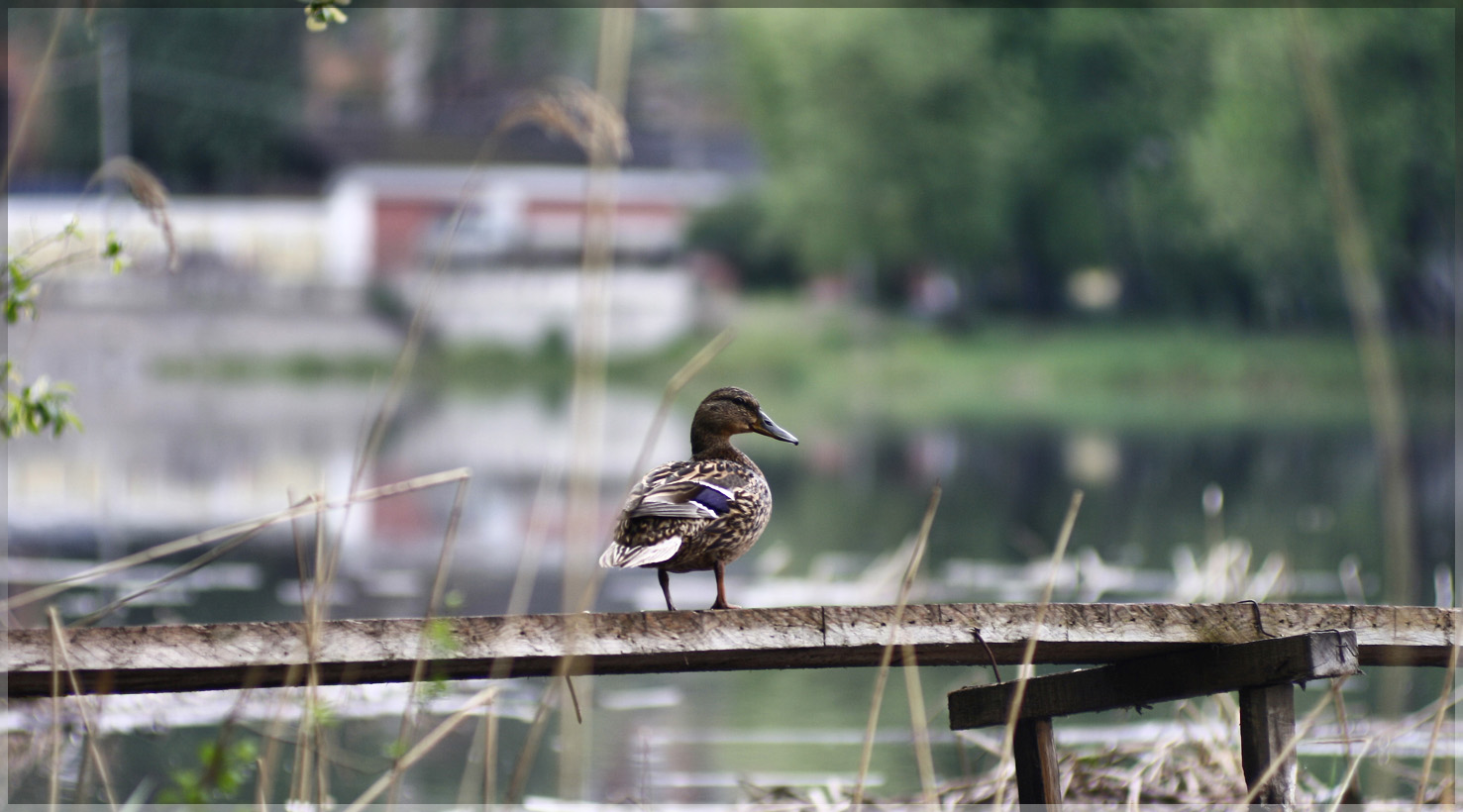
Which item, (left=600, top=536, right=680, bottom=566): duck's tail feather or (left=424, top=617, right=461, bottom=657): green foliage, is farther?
(left=600, top=536, right=680, bottom=566): duck's tail feather

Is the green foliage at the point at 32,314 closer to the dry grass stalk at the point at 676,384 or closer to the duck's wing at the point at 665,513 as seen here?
the duck's wing at the point at 665,513

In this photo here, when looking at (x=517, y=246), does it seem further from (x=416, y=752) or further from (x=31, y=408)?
(x=416, y=752)

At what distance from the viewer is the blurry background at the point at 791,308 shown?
11.3 m

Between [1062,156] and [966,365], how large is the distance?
8702 mm

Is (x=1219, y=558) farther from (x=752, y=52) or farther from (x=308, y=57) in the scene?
(x=308, y=57)

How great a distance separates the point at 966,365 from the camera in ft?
133

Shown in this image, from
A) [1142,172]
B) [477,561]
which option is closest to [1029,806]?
[477,561]

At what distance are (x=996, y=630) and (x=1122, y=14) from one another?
4564 cm

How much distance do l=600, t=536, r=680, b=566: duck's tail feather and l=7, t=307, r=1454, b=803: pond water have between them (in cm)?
25

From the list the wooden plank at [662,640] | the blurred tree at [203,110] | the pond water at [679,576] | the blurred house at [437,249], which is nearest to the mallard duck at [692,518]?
the wooden plank at [662,640]

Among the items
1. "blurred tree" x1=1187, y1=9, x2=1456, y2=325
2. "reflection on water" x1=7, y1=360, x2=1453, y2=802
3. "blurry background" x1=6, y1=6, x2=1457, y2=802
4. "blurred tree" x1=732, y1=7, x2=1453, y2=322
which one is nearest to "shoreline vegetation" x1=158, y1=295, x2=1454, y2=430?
"blurry background" x1=6, y1=6, x2=1457, y2=802

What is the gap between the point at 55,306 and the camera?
37.2 metres

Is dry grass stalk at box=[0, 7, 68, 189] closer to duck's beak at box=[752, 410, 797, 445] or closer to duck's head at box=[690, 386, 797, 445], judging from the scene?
duck's head at box=[690, 386, 797, 445]

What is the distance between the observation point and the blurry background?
11289 millimetres
